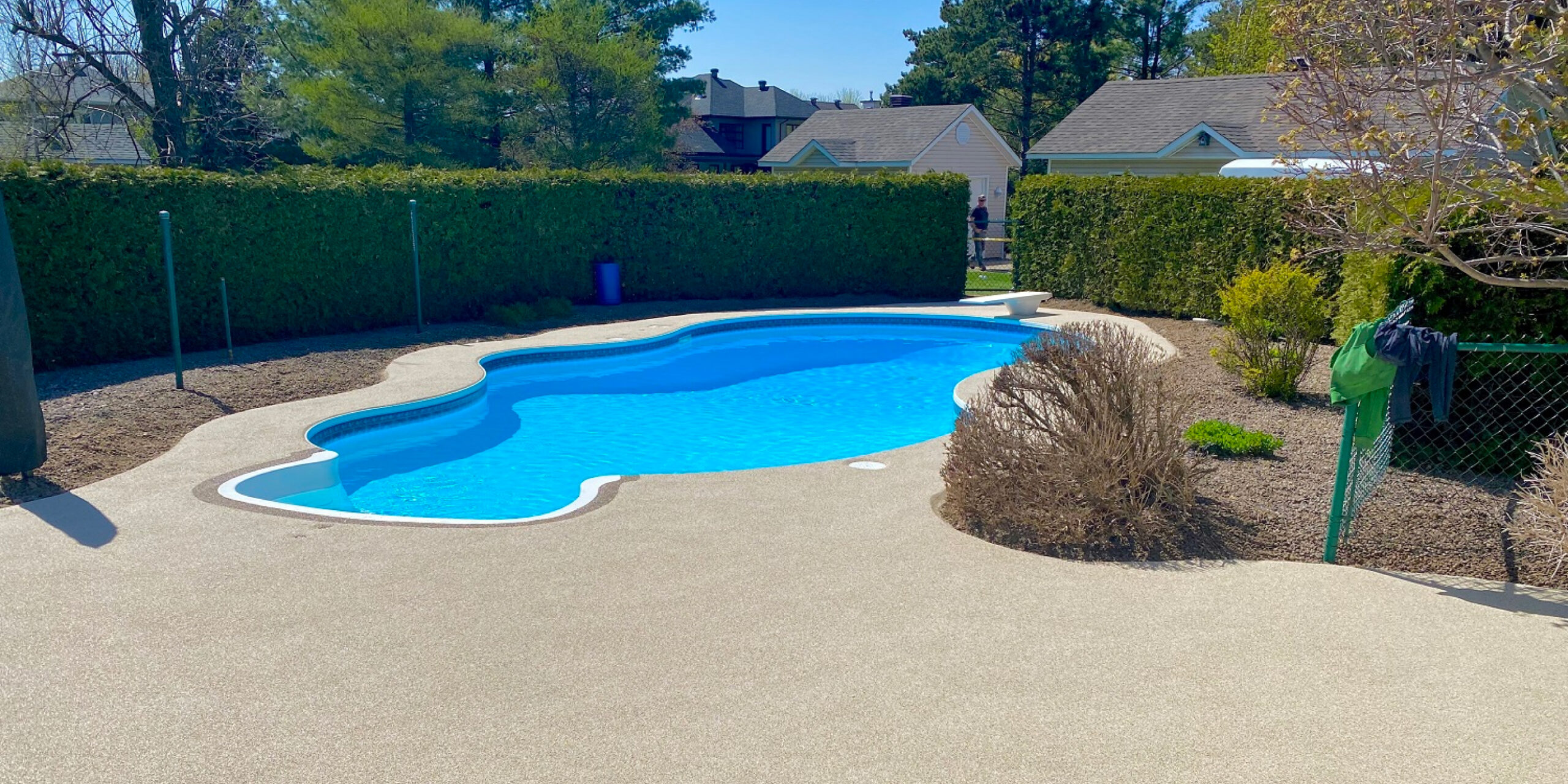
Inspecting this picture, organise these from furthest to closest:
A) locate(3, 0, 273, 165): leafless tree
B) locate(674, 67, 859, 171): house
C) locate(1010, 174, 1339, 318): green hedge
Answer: locate(674, 67, 859, 171): house
locate(3, 0, 273, 165): leafless tree
locate(1010, 174, 1339, 318): green hedge

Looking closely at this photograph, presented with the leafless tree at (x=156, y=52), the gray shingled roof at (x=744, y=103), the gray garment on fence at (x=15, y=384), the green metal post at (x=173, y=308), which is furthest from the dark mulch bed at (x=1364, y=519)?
the gray shingled roof at (x=744, y=103)

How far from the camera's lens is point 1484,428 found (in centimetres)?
769

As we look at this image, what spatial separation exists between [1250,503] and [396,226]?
13.3m

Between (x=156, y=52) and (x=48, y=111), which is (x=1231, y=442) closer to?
(x=156, y=52)

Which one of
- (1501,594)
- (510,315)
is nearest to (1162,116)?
(510,315)

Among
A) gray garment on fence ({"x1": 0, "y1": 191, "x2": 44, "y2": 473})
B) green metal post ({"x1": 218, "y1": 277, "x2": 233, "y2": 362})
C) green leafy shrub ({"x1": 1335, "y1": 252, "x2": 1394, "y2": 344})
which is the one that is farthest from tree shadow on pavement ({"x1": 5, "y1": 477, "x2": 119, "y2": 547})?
green leafy shrub ({"x1": 1335, "y1": 252, "x2": 1394, "y2": 344})

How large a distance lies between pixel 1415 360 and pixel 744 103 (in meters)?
50.3

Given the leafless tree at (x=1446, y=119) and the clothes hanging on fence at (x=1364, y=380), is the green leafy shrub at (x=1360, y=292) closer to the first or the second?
the leafless tree at (x=1446, y=119)

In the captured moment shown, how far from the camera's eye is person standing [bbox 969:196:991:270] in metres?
26.6

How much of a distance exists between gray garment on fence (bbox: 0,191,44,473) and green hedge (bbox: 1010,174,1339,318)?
1496cm

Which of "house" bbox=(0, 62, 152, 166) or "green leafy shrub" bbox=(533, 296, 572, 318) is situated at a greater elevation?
"house" bbox=(0, 62, 152, 166)

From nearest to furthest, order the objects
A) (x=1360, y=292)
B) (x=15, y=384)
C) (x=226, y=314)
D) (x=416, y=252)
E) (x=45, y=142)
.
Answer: (x=15, y=384) → (x=1360, y=292) → (x=226, y=314) → (x=416, y=252) → (x=45, y=142)

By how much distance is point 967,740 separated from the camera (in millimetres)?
4262

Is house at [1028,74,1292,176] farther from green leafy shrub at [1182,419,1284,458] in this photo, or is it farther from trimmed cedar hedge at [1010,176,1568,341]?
green leafy shrub at [1182,419,1284,458]
